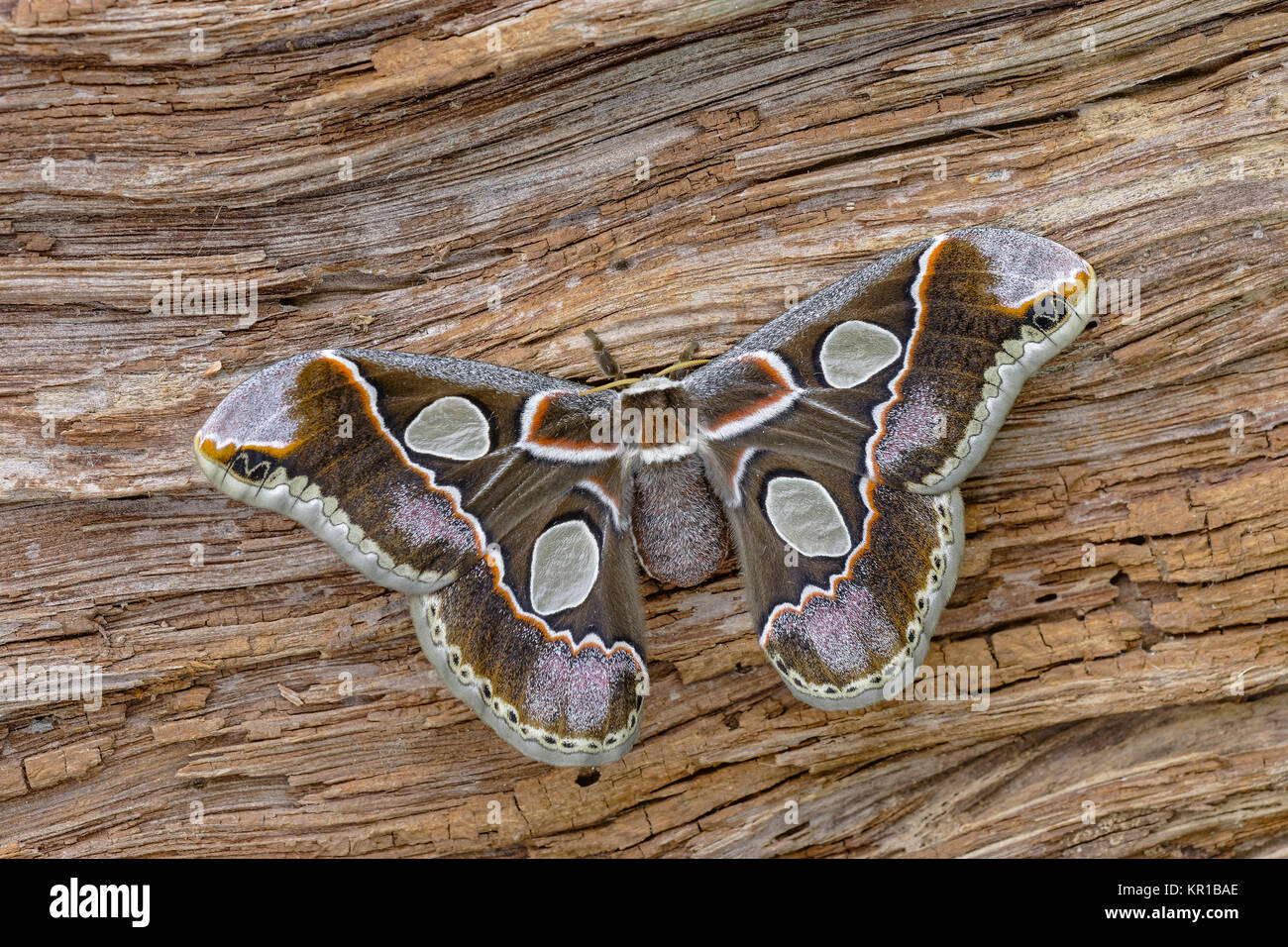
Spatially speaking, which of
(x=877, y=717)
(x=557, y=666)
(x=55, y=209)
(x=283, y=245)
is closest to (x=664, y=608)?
(x=557, y=666)

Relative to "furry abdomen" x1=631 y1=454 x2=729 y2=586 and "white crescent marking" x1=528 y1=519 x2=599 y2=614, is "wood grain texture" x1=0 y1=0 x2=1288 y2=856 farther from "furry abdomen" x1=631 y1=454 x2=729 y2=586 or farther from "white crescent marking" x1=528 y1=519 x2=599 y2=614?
"white crescent marking" x1=528 y1=519 x2=599 y2=614

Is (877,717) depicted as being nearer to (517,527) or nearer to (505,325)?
(517,527)
